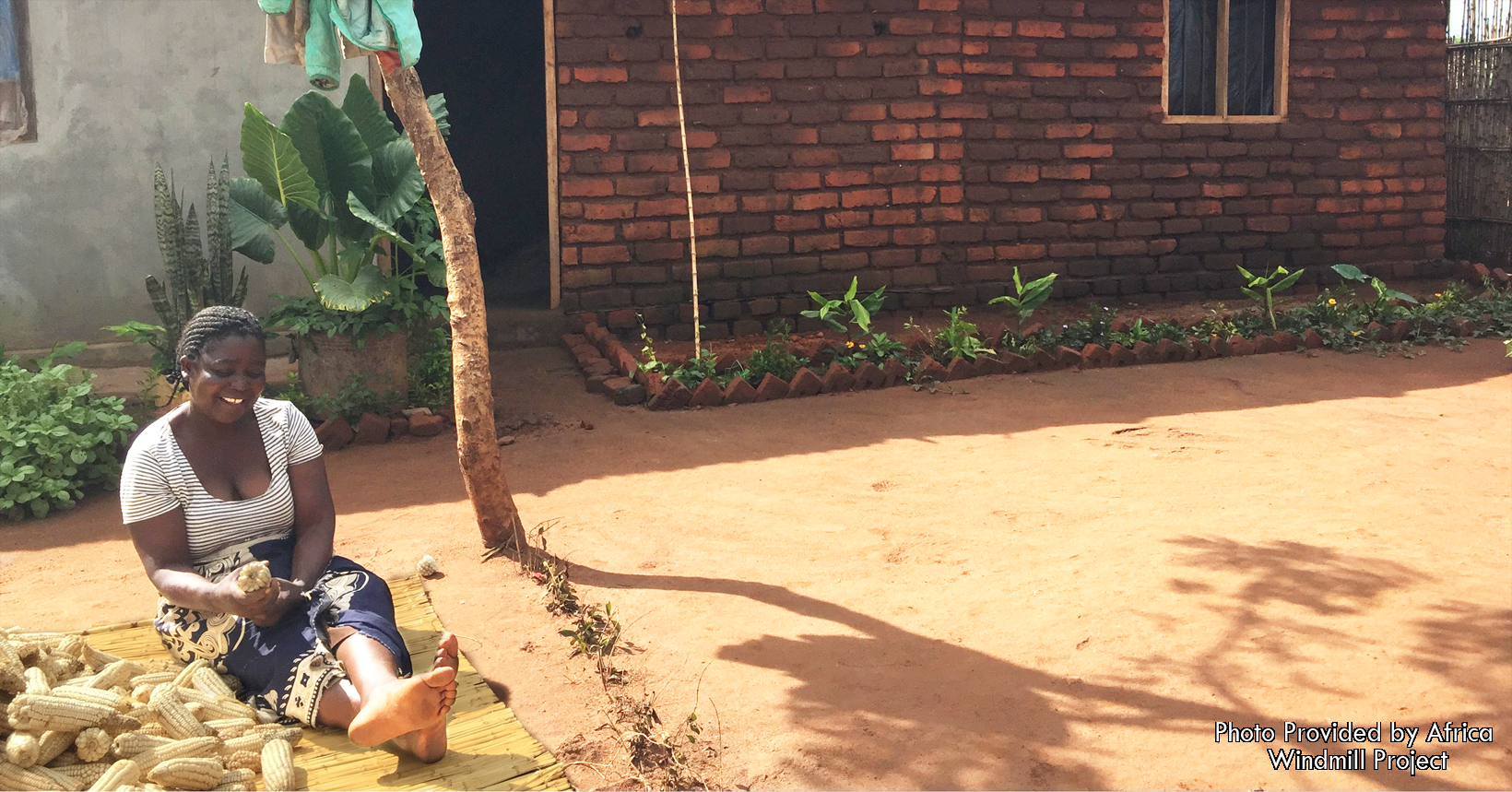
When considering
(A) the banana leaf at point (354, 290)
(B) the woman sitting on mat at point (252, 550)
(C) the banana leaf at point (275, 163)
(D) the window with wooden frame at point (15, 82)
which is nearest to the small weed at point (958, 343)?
(A) the banana leaf at point (354, 290)

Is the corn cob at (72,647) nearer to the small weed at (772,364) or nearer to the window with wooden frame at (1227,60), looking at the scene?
the small weed at (772,364)

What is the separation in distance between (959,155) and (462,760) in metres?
6.08

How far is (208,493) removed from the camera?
3.17m

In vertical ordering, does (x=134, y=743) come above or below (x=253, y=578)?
below

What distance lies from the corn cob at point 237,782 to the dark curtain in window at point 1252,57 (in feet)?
27.0

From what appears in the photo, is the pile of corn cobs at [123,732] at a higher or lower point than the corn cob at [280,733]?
higher

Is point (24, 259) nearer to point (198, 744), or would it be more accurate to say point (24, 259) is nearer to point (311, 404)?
point (311, 404)

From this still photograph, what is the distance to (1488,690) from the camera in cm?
298

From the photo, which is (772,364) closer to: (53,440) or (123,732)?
(53,440)

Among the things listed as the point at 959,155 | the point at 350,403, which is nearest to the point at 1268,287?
the point at 959,155

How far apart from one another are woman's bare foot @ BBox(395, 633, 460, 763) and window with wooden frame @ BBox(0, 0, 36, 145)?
5817 millimetres

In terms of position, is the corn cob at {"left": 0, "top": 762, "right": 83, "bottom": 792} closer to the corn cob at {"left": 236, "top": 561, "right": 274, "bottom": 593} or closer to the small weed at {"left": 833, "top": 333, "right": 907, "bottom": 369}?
the corn cob at {"left": 236, "top": 561, "right": 274, "bottom": 593}

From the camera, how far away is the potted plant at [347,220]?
5.95 m

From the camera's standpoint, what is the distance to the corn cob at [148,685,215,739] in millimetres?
2791
